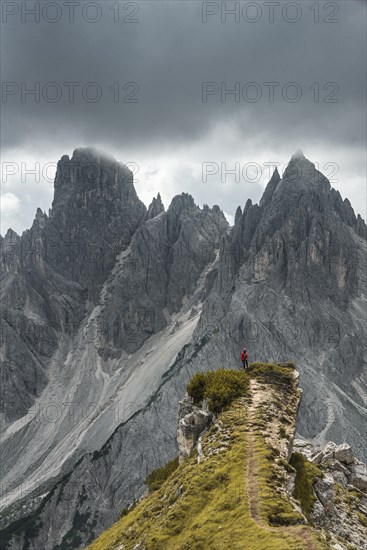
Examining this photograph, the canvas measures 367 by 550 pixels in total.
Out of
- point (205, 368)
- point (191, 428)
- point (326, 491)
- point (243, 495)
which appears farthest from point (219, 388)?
point (205, 368)

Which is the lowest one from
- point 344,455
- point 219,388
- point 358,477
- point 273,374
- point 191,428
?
point 358,477

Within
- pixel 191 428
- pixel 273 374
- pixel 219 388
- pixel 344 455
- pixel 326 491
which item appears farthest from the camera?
pixel 273 374

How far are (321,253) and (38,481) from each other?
123 meters

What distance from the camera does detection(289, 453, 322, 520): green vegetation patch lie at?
20.6m

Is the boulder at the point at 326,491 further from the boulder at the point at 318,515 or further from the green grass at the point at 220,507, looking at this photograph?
the green grass at the point at 220,507

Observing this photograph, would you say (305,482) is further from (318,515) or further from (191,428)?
(191,428)

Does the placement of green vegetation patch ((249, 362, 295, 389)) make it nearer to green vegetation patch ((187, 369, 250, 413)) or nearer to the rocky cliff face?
green vegetation patch ((187, 369, 250, 413))

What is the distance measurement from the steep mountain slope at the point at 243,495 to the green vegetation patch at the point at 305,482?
0.06m

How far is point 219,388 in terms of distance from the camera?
91.2ft

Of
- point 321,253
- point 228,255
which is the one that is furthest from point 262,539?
point 228,255

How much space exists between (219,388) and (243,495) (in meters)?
10.1

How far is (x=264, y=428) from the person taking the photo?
23.6 m

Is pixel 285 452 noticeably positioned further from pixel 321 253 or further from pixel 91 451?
pixel 321 253

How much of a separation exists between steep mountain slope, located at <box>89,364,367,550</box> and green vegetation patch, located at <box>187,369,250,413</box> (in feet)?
1.28
